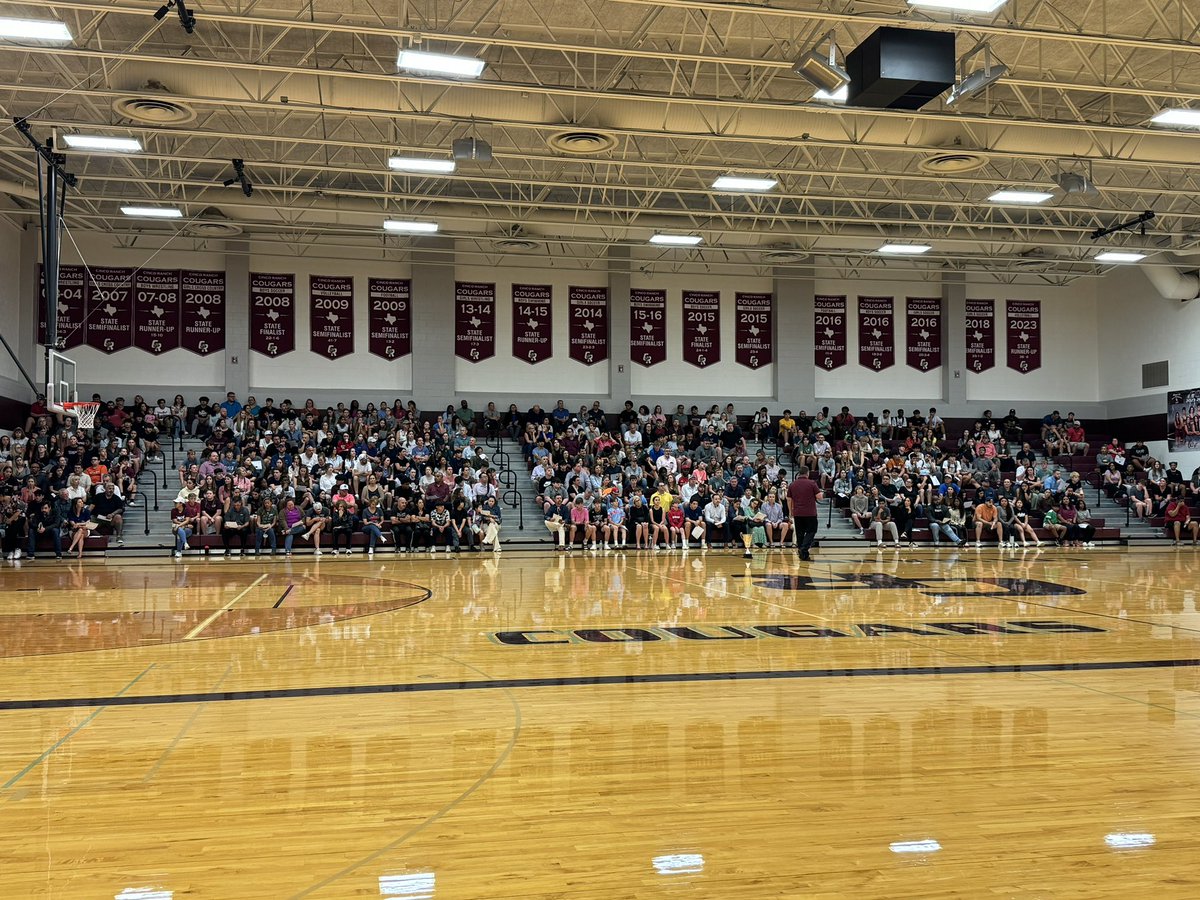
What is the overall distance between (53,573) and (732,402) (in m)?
19.2

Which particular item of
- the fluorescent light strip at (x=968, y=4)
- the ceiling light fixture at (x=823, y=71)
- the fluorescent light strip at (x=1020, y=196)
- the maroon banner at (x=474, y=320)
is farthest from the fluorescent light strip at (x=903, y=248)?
the fluorescent light strip at (x=968, y=4)

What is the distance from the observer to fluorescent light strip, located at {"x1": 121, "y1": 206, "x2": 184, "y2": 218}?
875 inches

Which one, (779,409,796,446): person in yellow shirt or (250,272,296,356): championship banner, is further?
(779,409,796,446): person in yellow shirt

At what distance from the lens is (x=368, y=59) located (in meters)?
17.7

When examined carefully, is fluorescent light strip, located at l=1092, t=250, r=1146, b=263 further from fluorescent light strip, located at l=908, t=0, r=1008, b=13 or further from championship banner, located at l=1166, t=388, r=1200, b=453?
fluorescent light strip, located at l=908, t=0, r=1008, b=13

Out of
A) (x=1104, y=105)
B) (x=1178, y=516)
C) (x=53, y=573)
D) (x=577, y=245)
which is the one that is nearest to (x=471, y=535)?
(x=53, y=573)

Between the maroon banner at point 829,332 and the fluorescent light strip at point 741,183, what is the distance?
1072cm

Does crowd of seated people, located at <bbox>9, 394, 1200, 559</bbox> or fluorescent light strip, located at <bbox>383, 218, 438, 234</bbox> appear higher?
fluorescent light strip, located at <bbox>383, 218, 438, 234</bbox>

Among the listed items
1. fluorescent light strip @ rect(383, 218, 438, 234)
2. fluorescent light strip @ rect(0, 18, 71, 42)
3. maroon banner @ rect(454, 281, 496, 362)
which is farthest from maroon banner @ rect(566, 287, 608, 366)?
fluorescent light strip @ rect(0, 18, 71, 42)

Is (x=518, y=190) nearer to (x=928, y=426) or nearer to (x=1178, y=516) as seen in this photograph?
(x=928, y=426)

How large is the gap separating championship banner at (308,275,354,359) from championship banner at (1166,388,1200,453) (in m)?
22.4

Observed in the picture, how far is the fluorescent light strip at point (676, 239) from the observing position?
2455 cm

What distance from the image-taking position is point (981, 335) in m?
31.4

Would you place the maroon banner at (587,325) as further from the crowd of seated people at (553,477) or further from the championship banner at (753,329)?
the championship banner at (753,329)
